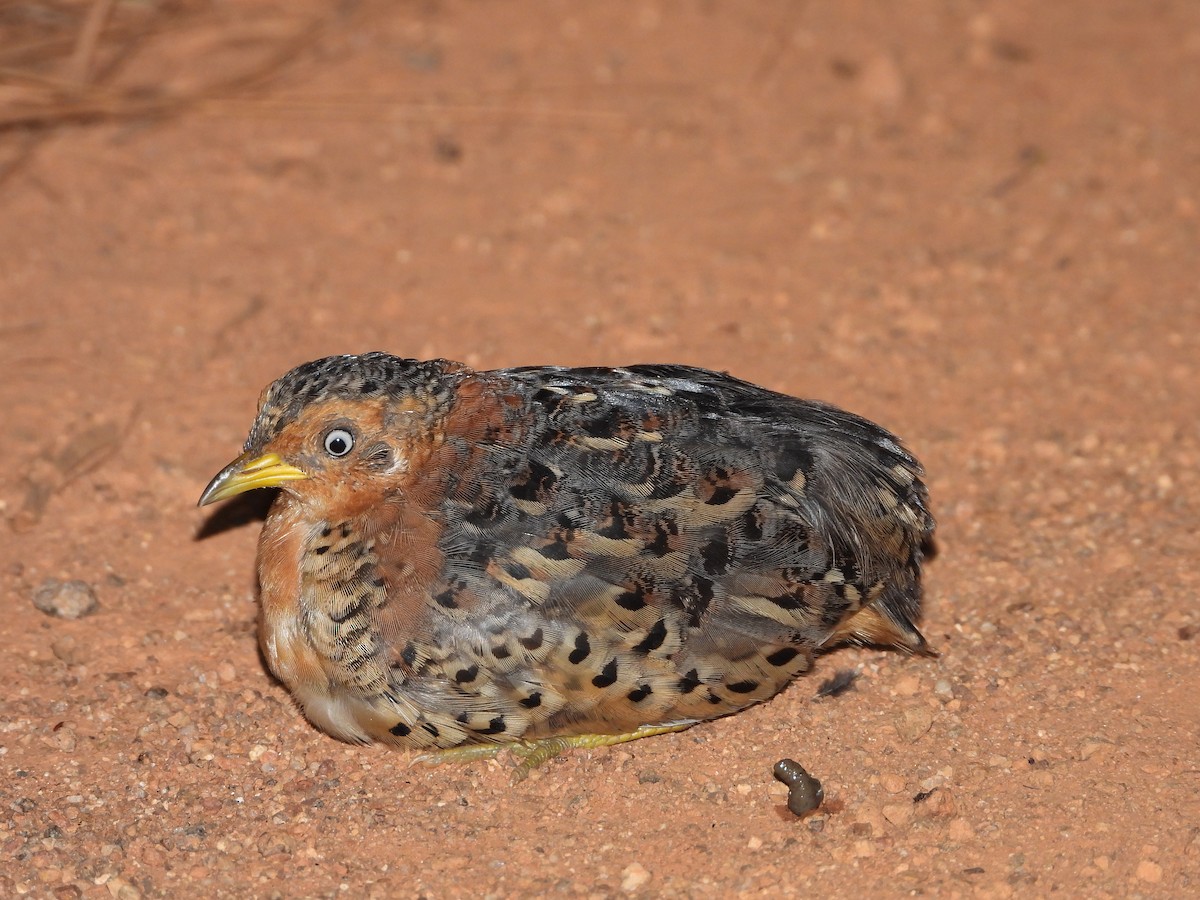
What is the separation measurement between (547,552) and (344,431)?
863 millimetres

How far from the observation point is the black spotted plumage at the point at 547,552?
16.4ft

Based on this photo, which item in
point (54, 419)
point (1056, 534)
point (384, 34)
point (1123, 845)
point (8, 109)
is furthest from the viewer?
point (384, 34)

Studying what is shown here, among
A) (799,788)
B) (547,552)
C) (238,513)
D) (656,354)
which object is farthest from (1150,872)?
(238,513)

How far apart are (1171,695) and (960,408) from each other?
202 cm

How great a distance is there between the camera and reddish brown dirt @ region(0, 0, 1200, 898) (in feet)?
16.3

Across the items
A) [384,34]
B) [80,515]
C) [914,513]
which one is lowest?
[80,515]

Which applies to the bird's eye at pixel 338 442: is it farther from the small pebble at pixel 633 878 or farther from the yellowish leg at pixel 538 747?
the small pebble at pixel 633 878

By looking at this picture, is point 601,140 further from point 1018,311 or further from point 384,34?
point 1018,311

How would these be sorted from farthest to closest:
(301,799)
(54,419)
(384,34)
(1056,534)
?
(384,34) → (54,419) → (1056,534) → (301,799)

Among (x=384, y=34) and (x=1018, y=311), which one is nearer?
(x=1018, y=311)

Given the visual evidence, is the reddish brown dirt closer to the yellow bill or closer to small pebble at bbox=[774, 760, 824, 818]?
small pebble at bbox=[774, 760, 824, 818]

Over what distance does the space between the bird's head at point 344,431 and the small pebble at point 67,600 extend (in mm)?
1072

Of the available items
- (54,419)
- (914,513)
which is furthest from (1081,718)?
(54,419)

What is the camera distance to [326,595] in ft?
17.0
